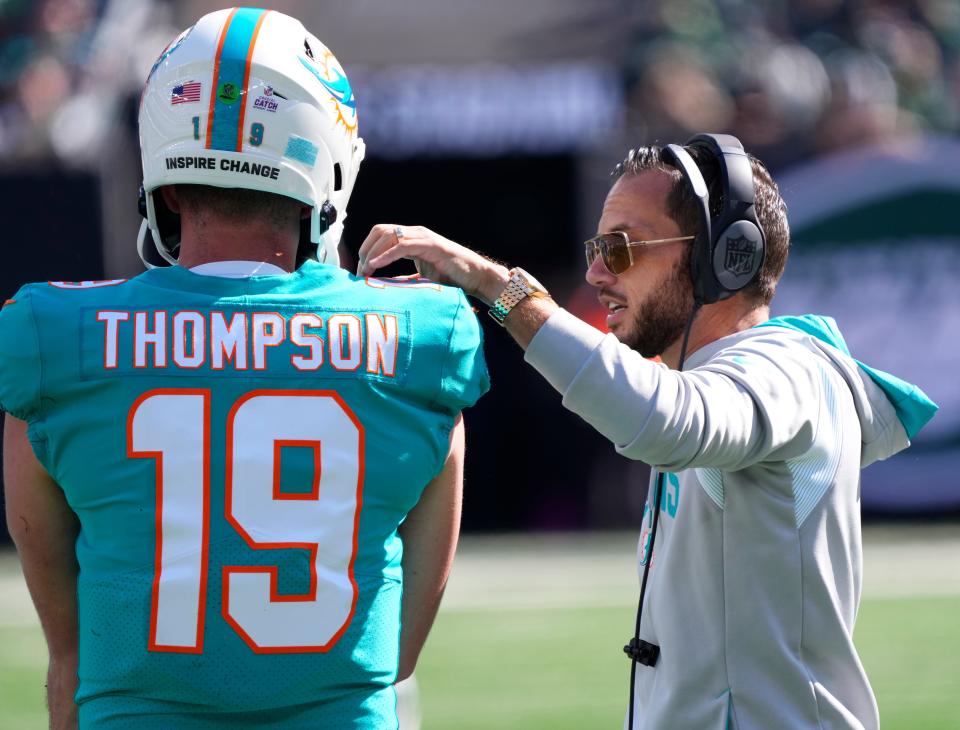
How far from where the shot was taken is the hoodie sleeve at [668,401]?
227cm

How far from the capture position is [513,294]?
2.44 meters

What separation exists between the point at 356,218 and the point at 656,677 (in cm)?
1203

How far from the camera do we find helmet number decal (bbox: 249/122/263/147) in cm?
228

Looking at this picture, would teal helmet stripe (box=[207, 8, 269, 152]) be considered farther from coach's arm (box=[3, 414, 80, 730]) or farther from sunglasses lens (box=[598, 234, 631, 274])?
sunglasses lens (box=[598, 234, 631, 274])

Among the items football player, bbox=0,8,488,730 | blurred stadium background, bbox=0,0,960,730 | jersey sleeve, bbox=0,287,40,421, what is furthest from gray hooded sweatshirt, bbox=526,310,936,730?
blurred stadium background, bbox=0,0,960,730

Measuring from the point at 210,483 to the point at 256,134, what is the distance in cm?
59

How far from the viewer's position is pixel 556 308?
241 centimetres

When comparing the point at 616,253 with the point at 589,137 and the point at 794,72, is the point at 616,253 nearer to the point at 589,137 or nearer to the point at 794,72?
the point at 589,137

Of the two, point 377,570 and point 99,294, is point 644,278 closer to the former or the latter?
point 377,570

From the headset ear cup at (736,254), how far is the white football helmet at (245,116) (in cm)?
82

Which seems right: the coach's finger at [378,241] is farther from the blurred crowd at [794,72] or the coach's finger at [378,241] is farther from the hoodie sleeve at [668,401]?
the blurred crowd at [794,72]

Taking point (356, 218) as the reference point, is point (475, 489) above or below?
below

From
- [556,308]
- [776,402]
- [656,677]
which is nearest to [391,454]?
[556,308]

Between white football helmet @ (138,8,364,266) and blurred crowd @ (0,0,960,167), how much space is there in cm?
1044
